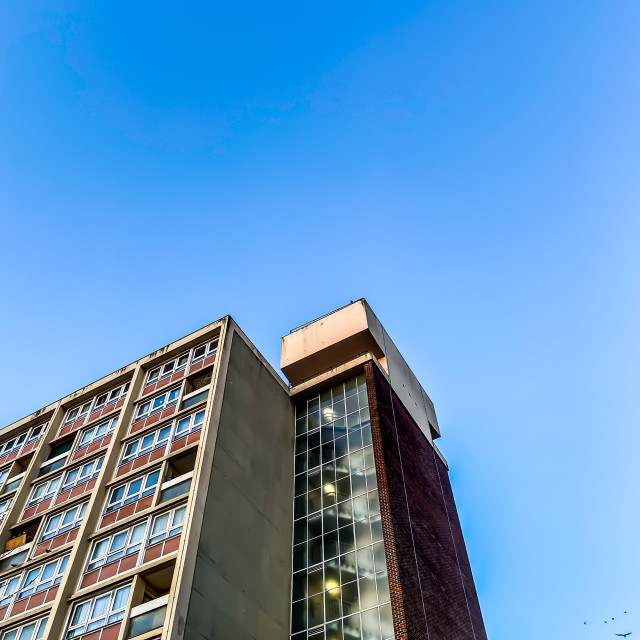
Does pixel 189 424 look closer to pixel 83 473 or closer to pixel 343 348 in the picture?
pixel 83 473

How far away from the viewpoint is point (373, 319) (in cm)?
4016

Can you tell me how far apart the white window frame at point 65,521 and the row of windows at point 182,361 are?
822 centimetres

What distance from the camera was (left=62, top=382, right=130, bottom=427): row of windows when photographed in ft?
118

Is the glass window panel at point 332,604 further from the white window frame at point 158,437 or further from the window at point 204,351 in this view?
the window at point 204,351

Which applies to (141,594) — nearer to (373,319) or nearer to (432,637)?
(432,637)

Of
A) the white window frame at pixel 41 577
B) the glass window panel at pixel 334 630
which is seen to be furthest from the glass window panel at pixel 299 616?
the white window frame at pixel 41 577

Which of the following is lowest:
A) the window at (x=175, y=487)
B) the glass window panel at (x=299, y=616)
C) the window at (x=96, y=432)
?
the glass window panel at (x=299, y=616)

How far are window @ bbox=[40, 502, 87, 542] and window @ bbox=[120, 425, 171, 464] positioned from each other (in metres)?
2.88

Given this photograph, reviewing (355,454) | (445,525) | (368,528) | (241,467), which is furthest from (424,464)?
(241,467)

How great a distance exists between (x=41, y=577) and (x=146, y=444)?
23.4ft

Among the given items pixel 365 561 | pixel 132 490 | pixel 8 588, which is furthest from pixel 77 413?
pixel 365 561

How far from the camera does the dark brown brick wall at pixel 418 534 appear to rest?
26.0 meters

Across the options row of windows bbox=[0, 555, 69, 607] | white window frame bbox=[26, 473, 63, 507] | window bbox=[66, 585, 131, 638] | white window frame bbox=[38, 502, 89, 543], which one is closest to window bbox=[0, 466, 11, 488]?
white window frame bbox=[26, 473, 63, 507]

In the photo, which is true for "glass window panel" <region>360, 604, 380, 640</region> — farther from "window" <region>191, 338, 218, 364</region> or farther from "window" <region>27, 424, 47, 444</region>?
"window" <region>27, 424, 47, 444</region>
